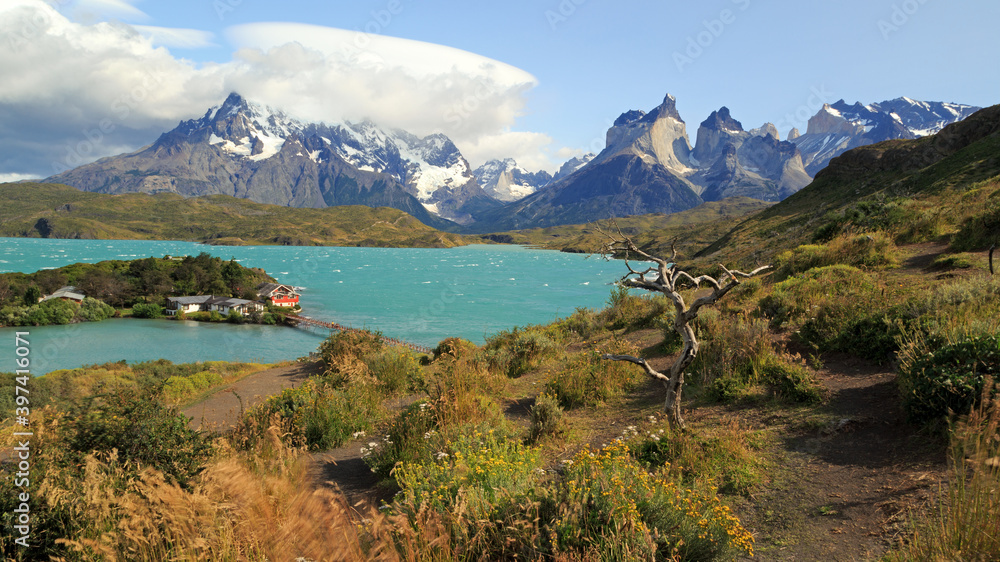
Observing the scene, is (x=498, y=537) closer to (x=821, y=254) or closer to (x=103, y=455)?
(x=103, y=455)

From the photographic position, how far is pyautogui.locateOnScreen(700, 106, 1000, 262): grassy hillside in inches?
620

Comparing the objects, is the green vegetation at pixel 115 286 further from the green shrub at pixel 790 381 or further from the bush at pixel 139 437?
the green shrub at pixel 790 381

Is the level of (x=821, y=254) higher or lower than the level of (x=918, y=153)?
lower

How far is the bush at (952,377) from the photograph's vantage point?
5262mm

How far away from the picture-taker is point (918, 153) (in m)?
47.1

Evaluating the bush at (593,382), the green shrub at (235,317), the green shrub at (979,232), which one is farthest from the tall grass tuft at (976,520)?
the green shrub at (235,317)

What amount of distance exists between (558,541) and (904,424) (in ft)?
17.2

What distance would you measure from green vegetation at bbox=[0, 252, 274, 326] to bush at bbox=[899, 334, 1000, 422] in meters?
92.4

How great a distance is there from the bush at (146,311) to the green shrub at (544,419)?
9404 cm

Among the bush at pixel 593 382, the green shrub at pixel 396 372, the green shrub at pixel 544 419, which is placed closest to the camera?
the green shrub at pixel 544 419

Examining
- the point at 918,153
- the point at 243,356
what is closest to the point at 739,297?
the point at 918,153

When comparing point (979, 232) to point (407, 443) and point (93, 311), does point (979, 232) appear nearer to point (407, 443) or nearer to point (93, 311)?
point (407, 443)

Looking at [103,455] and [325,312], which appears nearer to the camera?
[103,455]

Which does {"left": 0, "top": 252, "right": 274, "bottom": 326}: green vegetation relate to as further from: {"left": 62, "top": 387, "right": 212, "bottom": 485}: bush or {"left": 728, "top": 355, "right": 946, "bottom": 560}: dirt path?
{"left": 728, "top": 355, "right": 946, "bottom": 560}: dirt path
